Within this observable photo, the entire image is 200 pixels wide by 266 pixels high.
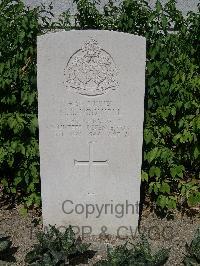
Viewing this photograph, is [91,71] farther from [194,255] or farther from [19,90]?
[194,255]

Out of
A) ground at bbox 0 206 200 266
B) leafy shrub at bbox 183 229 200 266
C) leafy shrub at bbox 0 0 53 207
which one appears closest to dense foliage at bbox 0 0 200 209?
leafy shrub at bbox 0 0 53 207

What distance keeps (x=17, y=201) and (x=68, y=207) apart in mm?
820

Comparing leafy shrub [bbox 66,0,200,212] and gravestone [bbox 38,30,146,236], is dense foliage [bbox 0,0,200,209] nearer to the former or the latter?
leafy shrub [bbox 66,0,200,212]

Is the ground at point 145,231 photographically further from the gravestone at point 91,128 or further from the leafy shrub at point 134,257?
the leafy shrub at point 134,257

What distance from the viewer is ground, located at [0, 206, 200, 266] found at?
3.82 m

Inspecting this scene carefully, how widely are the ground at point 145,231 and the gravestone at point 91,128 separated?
0.57 ft

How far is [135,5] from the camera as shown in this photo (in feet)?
12.7

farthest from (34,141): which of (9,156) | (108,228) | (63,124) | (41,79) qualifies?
(108,228)

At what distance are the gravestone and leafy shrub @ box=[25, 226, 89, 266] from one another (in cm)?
34

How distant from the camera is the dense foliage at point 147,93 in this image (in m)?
3.73

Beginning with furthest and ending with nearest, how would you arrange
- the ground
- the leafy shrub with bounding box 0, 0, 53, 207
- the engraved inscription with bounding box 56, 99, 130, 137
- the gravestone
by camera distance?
the ground, the leafy shrub with bounding box 0, 0, 53, 207, the engraved inscription with bounding box 56, 99, 130, 137, the gravestone

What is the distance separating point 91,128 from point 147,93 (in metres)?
0.62

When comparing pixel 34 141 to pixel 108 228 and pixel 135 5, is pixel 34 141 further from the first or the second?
pixel 135 5

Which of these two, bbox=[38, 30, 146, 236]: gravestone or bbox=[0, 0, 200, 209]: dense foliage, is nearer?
bbox=[38, 30, 146, 236]: gravestone
